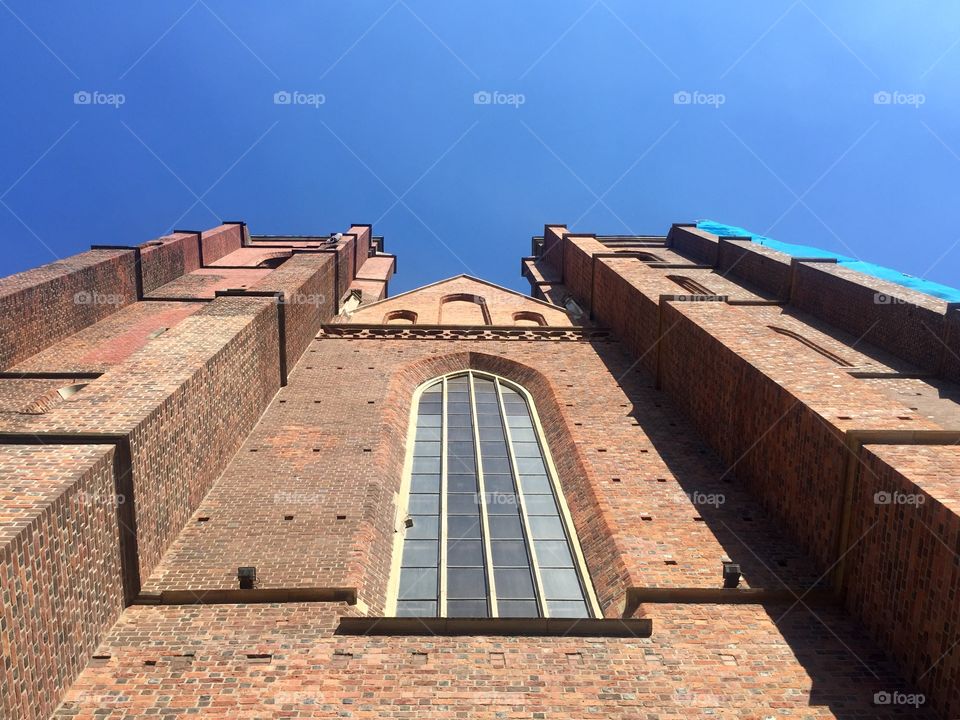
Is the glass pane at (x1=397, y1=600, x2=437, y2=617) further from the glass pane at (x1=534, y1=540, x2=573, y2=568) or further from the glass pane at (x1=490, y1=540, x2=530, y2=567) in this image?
the glass pane at (x1=534, y1=540, x2=573, y2=568)

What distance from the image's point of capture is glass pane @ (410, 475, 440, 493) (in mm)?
10969

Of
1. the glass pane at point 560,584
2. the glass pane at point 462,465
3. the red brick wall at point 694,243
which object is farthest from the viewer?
the red brick wall at point 694,243

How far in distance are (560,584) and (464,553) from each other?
56.6 inches

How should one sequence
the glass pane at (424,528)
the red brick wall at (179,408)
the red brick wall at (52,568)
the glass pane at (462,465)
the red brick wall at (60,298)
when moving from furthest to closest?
1. the red brick wall at (60,298)
2. the glass pane at (462,465)
3. the glass pane at (424,528)
4. the red brick wall at (179,408)
5. the red brick wall at (52,568)

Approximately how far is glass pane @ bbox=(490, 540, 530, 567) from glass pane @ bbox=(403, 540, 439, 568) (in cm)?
86

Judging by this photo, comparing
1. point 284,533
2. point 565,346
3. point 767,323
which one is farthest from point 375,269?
point 284,533

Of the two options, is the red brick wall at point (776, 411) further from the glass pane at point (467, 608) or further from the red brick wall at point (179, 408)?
the red brick wall at point (179, 408)

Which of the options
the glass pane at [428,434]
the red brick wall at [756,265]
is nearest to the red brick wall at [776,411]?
the glass pane at [428,434]

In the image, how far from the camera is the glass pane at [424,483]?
36.0 feet

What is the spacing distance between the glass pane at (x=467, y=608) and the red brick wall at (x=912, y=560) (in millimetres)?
4376

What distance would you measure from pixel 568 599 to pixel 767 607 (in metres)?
2.43

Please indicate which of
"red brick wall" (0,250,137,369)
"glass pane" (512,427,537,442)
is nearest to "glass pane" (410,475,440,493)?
"glass pane" (512,427,537,442)

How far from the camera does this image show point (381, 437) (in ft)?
38.2

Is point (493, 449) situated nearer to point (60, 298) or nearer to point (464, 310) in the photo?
point (464, 310)
